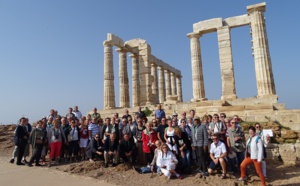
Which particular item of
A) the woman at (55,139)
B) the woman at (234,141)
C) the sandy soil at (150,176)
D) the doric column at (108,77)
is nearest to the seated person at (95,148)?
the sandy soil at (150,176)

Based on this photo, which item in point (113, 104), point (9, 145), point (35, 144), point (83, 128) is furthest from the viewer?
point (113, 104)

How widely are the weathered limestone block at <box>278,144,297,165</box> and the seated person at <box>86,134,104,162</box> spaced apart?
8.22 meters

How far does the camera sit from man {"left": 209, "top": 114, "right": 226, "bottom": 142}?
8.84 m

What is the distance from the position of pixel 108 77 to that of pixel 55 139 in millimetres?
16368

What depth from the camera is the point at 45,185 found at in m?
7.61

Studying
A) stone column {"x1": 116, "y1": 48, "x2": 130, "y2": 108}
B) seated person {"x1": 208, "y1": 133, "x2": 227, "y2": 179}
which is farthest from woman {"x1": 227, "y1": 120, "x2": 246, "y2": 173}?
stone column {"x1": 116, "y1": 48, "x2": 130, "y2": 108}

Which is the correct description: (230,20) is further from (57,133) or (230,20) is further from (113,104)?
(57,133)

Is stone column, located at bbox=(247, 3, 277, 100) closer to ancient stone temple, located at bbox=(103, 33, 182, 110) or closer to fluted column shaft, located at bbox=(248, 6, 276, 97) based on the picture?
fluted column shaft, located at bbox=(248, 6, 276, 97)

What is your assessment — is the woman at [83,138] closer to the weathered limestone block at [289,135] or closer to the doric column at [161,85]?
the weathered limestone block at [289,135]

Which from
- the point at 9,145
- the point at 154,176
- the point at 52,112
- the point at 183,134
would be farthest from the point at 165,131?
the point at 9,145

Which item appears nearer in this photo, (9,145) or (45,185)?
(45,185)

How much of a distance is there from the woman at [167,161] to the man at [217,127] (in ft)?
6.24

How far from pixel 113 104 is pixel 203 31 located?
12.3 meters

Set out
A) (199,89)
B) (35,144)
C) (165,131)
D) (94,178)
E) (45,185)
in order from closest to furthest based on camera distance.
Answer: (45,185) → (94,178) → (165,131) → (35,144) → (199,89)
